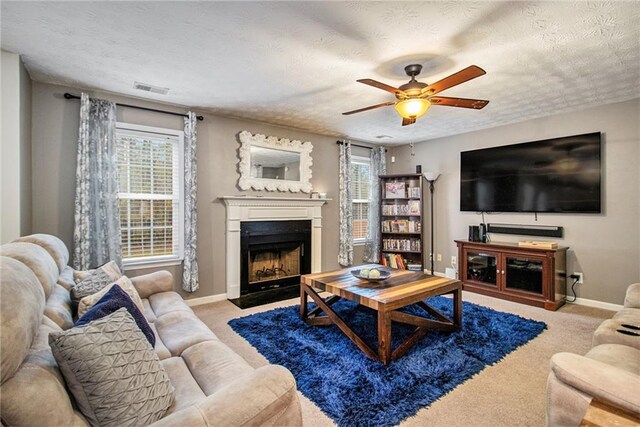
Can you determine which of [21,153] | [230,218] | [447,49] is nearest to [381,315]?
[447,49]

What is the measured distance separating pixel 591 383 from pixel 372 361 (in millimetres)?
1378

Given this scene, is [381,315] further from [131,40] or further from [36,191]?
[36,191]

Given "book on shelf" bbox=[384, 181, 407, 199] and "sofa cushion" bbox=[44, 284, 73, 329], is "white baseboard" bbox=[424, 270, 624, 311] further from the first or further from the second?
"sofa cushion" bbox=[44, 284, 73, 329]

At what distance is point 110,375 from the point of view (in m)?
1.04

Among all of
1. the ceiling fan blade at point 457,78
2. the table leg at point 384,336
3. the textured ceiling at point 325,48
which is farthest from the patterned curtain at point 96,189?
the ceiling fan blade at point 457,78

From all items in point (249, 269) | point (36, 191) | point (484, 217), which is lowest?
point (249, 269)

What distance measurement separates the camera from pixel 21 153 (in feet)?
8.48

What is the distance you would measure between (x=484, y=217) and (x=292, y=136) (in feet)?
10.6

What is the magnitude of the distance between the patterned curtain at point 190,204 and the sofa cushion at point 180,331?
150 cm

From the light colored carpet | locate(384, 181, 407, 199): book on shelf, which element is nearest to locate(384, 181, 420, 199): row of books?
locate(384, 181, 407, 199): book on shelf

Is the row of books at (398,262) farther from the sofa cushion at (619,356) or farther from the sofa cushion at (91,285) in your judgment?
the sofa cushion at (91,285)

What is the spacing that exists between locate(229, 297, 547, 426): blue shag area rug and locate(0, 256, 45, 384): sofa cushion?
1536mm

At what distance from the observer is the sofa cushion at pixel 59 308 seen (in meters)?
1.51

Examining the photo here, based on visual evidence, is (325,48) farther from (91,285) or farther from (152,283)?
(152,283)
